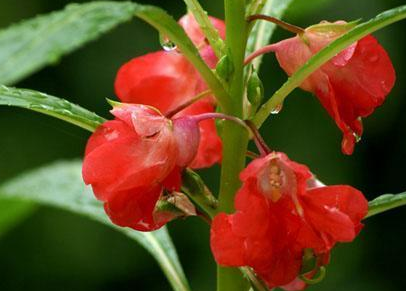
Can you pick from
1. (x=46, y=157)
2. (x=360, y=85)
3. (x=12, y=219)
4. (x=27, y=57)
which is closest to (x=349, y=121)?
(x=360, y=85)

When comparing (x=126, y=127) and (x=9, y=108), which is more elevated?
(x=126, y=127)

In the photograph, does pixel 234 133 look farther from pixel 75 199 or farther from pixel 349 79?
pixel 75 199

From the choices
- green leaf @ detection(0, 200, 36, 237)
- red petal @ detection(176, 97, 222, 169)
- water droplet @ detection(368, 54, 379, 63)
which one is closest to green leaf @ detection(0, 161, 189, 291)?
green leaf @ detection(0, 200, 36, 237)

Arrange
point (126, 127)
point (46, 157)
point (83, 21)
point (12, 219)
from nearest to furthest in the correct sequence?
point (83, 21), point (126, 127), point (12, 219), point (46, 157)

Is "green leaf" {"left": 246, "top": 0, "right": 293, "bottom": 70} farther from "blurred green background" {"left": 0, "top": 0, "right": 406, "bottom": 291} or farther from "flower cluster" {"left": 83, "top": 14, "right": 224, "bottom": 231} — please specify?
"blurred green background" {"left": 0, "top": 0, "right": 406, "bottom": 291}

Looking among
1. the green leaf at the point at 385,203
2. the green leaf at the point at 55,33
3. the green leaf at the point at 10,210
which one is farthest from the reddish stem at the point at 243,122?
the green leaf at the point at 10,210

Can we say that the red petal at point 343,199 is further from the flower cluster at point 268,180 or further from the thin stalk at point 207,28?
the thin stalk at point 207,28

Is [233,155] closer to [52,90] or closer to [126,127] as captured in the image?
[126,127]
